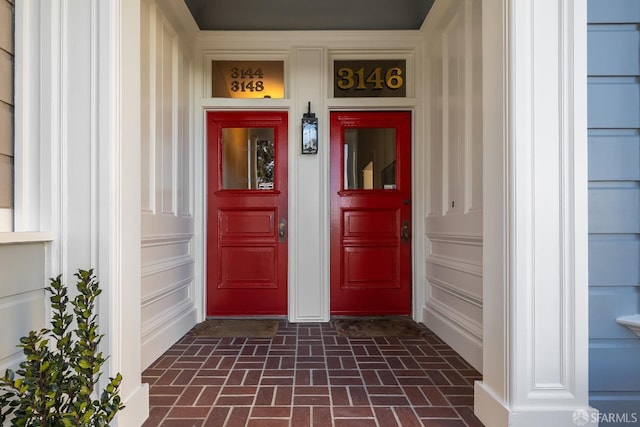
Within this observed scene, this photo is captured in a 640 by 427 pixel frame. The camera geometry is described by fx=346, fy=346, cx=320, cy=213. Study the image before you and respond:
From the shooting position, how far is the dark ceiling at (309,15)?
3027mm

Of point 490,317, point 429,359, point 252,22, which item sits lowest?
point 429,359

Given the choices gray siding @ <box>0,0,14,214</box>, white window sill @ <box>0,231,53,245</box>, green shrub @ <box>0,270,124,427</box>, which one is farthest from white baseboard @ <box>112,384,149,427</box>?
gray siding @ <box>0,0,14,214</box>

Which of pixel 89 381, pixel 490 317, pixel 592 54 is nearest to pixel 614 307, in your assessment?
pixel 490 317

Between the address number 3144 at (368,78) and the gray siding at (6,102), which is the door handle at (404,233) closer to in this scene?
the address number 3144 at (368,78)

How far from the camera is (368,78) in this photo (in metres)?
3.15

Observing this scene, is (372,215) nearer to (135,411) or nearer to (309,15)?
(309,15)

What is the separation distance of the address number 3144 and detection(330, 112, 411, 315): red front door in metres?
0.25

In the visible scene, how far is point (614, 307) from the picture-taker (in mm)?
1420

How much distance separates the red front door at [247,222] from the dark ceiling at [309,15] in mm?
779

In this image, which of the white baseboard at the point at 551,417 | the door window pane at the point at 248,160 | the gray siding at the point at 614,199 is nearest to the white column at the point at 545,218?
the white baseboard at the point at 551,417

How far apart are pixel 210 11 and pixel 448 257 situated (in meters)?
2.88

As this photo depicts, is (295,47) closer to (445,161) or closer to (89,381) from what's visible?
(445,161)

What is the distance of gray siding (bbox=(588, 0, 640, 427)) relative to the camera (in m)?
1.41

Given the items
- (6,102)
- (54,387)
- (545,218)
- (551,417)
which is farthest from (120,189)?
(551,417)
